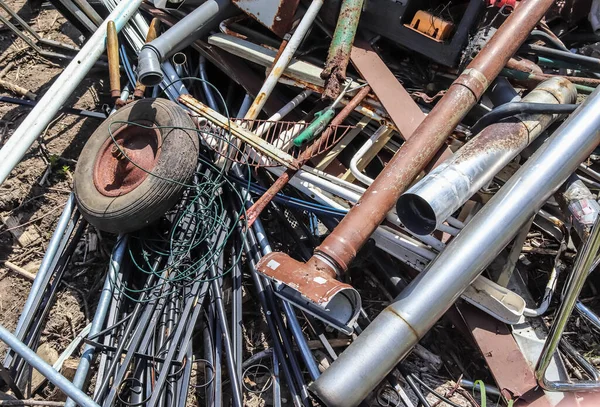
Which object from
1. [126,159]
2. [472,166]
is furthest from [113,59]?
[472,166]

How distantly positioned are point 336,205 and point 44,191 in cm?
209

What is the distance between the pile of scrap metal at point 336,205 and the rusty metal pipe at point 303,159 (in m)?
0.01

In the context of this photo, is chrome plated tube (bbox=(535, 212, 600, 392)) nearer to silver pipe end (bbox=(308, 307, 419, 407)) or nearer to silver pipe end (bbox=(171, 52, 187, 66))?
silver pipe end (bbox=(308, 307, 419, 407))

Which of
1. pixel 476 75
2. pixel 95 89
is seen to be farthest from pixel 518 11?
pixel 95 89

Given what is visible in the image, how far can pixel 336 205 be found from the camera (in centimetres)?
281

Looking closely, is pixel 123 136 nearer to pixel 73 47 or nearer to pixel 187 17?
pixel 187 17

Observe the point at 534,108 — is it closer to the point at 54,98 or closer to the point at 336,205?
the point at 336,205

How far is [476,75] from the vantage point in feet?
8.55

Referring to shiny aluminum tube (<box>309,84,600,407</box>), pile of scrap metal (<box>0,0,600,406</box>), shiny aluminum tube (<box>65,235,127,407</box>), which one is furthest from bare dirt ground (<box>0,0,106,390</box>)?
shiny aluminum tube (<box>309,84,600,407</box>)

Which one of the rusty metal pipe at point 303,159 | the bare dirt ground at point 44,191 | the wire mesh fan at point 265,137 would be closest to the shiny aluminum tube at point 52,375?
the bare dirt ground at point 44,191

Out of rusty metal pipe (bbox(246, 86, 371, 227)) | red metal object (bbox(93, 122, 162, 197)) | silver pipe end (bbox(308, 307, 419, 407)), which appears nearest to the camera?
silver pipe end (bbox(308, 307, 419, 407))

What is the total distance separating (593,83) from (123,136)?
2.68 metres

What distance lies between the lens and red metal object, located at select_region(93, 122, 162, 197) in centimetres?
303

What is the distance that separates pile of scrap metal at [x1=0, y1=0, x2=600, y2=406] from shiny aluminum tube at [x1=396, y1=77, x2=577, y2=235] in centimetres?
1
